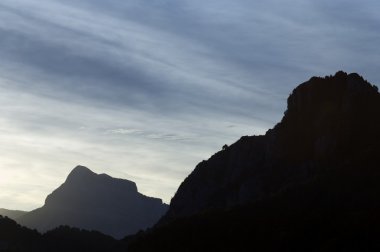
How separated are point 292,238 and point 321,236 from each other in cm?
866

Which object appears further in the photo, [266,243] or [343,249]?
[266,243]

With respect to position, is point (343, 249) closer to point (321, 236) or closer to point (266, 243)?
point (321, 236)

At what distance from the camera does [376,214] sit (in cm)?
18738

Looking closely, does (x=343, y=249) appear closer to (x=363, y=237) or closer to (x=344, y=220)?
(x=363, y=237)

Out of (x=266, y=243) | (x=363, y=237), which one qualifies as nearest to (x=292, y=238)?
(x=266, y=243)

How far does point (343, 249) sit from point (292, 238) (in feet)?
65.8

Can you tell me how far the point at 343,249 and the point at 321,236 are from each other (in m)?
12.8

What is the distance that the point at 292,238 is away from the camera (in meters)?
194

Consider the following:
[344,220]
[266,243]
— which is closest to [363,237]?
[344,220]

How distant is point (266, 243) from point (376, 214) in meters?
31.7

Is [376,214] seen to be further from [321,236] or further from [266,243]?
[266,243]

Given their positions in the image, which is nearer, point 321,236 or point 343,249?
point 343,249

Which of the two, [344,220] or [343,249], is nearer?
[343,249]

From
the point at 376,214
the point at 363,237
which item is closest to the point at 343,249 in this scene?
the point at 363,237
